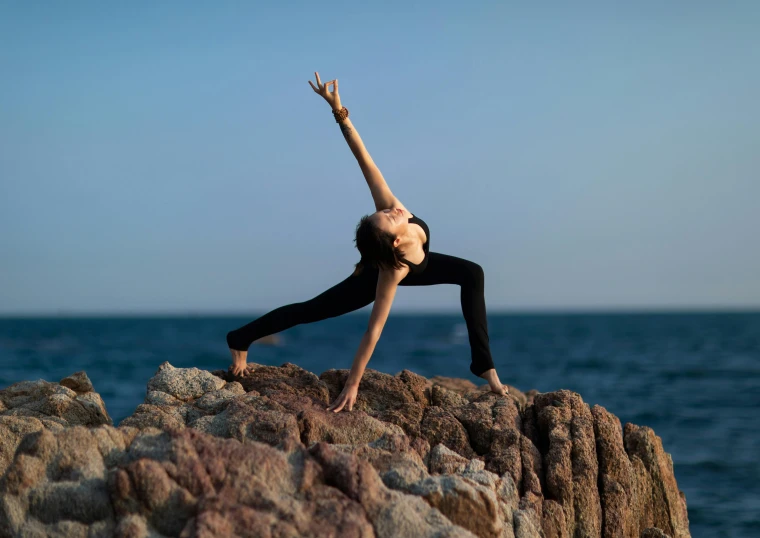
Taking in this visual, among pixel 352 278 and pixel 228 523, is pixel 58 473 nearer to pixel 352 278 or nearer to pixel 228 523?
pixel 228 523

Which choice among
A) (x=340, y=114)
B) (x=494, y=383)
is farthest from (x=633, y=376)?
(x=340, y=114)

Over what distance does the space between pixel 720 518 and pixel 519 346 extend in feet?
143

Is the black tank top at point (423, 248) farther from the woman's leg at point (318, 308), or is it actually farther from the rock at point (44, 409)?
→ the rock at point (44, 409)

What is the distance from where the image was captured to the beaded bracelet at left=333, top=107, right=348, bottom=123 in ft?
20.1

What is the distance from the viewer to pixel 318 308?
646 cm

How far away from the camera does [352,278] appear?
6.32m

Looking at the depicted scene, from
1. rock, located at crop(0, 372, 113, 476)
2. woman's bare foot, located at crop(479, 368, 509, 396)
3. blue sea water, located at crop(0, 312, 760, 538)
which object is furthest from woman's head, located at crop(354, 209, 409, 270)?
blue sea water, located at crop(0, 312, 760, 538)

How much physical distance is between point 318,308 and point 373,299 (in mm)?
515

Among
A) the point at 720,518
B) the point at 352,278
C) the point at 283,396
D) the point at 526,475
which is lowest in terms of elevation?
the point at 720,518

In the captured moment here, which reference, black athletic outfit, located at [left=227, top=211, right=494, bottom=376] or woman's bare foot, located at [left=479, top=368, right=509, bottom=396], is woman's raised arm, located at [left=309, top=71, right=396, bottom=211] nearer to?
black athletic outfit, located at [left=227, top=211, right=494, bottom=376]

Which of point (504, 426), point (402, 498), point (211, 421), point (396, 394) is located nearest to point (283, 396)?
point (211, 421)

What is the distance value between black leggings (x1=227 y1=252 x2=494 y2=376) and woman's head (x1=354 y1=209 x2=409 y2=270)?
2.00ft

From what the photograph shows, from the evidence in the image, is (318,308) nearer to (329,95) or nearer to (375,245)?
(375,245)

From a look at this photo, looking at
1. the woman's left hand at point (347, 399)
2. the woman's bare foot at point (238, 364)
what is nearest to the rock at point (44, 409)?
the woman's bare foot at point (238, 364)
